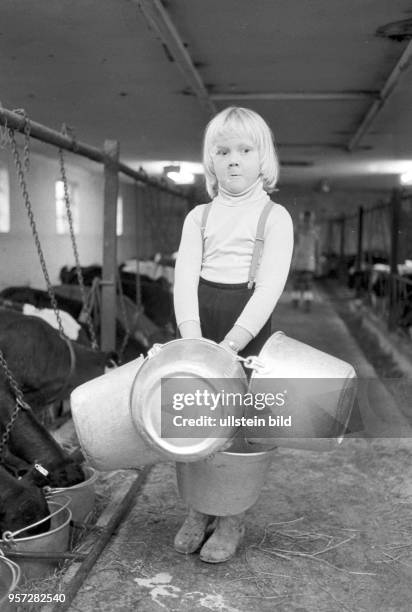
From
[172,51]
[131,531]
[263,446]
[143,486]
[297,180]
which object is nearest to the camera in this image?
[263,446]

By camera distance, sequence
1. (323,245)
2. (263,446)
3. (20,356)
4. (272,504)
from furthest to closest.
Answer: (323,245) → (20,356) → (272,504) → (263,446)

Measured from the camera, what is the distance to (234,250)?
1841 millimetres

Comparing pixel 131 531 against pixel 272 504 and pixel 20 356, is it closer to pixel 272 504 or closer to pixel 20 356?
pixel 272 504

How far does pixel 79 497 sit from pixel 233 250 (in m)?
1.00

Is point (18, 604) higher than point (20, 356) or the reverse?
the reverse

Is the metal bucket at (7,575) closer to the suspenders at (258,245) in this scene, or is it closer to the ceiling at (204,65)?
the suspenders at (258,245)

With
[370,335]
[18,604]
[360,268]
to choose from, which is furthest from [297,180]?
[18,604]

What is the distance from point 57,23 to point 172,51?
635mm

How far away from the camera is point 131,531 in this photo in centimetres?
210

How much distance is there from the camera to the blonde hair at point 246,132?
177 centimetres

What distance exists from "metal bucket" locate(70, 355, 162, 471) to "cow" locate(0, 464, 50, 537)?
378 mm

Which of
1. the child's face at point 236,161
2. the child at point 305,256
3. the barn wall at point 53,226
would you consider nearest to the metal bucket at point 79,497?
the child's face at point 236,161

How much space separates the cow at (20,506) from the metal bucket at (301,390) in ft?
2.35

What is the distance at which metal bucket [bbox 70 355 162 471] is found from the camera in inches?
63.9
